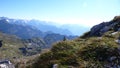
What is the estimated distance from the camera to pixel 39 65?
15.8 m

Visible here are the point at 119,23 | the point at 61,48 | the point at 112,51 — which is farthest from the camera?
the point at 119,23

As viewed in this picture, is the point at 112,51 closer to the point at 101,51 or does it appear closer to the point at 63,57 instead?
the point at 101,51

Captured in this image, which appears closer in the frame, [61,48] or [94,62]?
[94,62]

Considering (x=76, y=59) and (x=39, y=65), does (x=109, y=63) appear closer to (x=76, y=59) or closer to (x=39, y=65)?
(x=76, y=59)

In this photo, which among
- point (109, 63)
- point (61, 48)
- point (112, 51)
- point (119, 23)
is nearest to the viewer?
point (109, 63)

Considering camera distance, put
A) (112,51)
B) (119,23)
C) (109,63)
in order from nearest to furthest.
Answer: (109,63) → (112,51) → (119,23)

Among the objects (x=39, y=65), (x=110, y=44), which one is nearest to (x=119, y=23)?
(x=110, y=44)

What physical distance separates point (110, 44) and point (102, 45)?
1.95ft

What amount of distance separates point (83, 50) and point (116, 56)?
2.43 m

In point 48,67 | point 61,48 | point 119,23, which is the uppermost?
point 119,23

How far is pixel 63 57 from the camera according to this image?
15.8 m

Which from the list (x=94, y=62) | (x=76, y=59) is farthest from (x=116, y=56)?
(x=76, y=59)

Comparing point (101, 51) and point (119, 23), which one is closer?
point (101, 51)

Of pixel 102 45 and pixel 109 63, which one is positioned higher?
pixel 102 45
